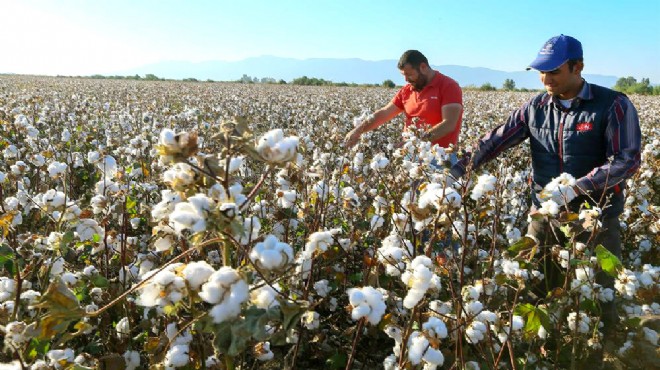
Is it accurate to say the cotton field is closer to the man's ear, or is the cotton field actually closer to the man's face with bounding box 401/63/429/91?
the man's face with bounding box 401/63/429/91

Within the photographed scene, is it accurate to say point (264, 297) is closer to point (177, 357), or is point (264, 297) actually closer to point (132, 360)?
point (177, 357)

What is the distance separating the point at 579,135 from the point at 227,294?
2.65 m

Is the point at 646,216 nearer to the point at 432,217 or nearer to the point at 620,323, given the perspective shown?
the point at 620,323

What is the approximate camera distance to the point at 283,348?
292 centimetres

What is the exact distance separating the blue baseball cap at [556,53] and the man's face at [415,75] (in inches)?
60.2

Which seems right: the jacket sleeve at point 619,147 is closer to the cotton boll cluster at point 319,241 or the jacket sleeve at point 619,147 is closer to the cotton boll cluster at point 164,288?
the cotton boll cluster at point 319,241

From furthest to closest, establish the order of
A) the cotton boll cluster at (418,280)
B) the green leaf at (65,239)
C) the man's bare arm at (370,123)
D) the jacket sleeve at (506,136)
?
the man's bare arm at (370,123) → the jacket sleeve at (506,136) → the green leaf at (65,239) → the cotton boll cluster at (418,280)

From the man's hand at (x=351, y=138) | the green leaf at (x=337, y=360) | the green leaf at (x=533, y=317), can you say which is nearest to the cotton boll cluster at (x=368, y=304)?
the green leaf at (x=533, y=317)

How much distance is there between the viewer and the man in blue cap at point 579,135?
110 inches

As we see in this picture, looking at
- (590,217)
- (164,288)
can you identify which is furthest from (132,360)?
(590,217)

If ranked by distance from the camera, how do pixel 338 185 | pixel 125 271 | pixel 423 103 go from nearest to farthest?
pixel 125 271, pixel 338 185, pixel 423 103

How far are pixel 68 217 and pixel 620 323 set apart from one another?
3.22 meters

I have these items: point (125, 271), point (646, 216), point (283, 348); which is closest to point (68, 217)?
point (125, 271)

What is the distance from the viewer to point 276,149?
103 centimetres
